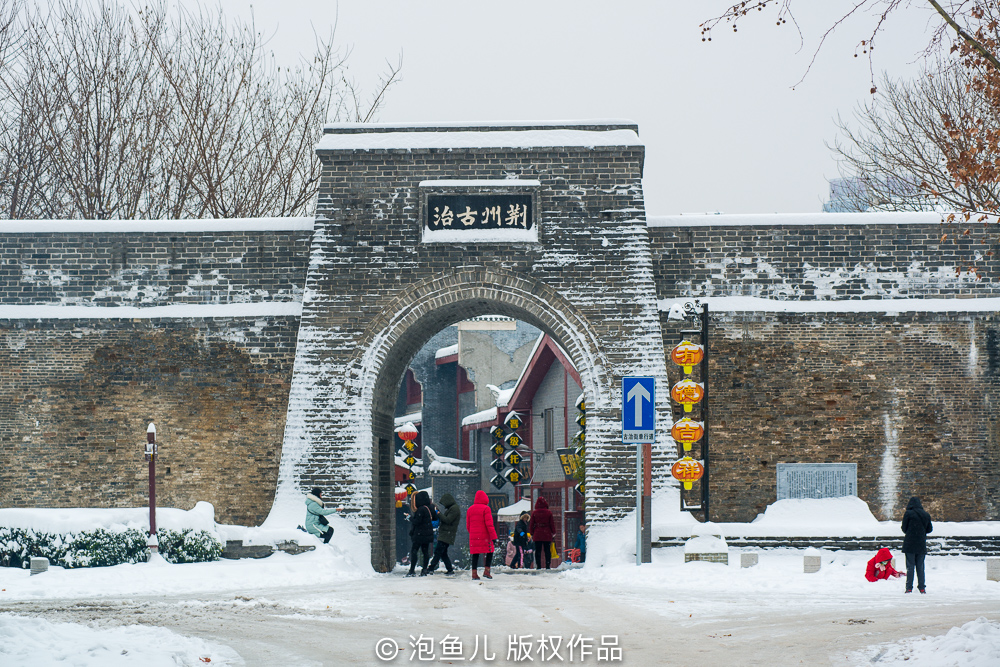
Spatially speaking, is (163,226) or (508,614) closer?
(508,614)

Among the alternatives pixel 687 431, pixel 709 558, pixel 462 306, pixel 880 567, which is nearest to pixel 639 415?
pixel 687 431

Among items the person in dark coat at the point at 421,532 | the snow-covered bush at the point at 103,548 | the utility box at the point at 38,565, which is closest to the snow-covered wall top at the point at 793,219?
the person in dark coat at the point at 421,532

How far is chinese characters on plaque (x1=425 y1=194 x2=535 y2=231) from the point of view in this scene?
17.3 m

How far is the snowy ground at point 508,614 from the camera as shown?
7.74m

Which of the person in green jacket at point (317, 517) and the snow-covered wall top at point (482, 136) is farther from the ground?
the snow-covered wall top at point (482, 136)

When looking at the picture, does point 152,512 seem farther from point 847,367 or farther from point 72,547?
point 847,367

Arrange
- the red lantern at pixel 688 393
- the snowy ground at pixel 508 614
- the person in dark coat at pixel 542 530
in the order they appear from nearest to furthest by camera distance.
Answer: the snowy ground at pixel 508 614 < the red lantern at pixel 688 393 < the person in dark coat at pixel 542 530

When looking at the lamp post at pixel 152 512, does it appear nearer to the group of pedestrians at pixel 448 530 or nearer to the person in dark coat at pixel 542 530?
the group of pedestrians at pixel 448 530

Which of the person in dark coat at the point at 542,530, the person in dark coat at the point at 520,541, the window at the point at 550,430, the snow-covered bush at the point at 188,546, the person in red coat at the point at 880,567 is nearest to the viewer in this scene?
the person in red coat at the point at 880,567

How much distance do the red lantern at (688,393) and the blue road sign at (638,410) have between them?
118cm

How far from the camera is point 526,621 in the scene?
966 cm

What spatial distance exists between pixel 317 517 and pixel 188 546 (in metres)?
2.08

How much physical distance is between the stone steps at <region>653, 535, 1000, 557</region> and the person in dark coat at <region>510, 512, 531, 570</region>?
6367mm

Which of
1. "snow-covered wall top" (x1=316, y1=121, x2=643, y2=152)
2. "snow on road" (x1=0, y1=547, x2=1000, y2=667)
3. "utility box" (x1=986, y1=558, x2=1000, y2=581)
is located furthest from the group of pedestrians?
"utility box" (x1=986, y1=558, x2=1000, y2=581)
